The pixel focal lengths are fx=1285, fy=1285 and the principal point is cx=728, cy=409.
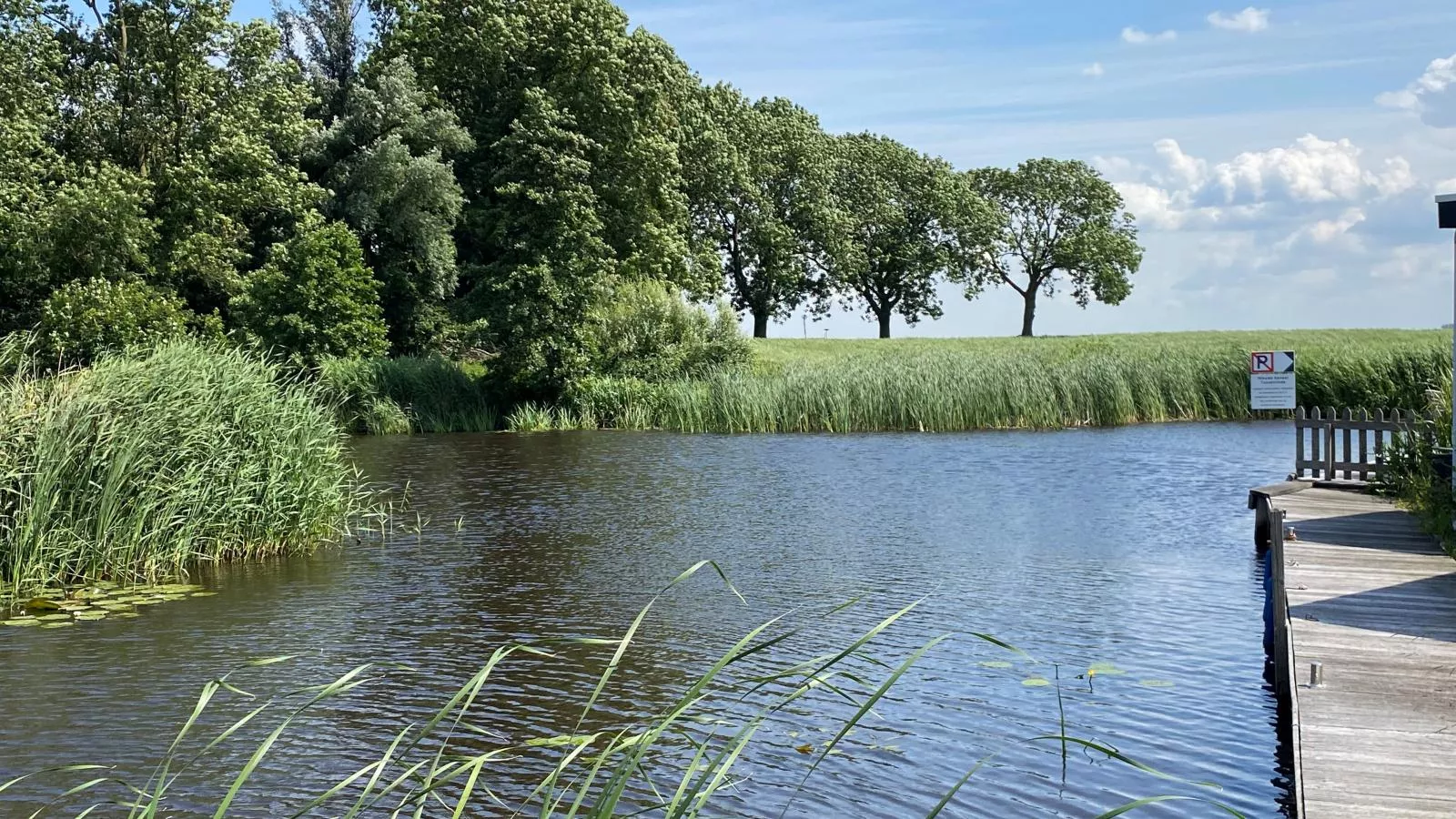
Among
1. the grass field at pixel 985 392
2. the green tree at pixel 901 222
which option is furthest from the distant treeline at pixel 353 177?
the green tree at pixel 901 222

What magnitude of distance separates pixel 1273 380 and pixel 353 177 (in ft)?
87.5

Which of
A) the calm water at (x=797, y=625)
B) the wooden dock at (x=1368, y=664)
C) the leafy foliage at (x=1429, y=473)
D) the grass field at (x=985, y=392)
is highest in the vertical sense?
the grass field at (x=985, y=392)

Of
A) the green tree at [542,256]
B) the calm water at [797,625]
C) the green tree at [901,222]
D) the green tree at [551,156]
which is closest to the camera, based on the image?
the calm water at [797,625]

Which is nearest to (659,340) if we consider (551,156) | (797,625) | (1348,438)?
(551,156)

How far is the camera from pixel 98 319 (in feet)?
100

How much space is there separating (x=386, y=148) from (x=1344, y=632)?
3212 cm

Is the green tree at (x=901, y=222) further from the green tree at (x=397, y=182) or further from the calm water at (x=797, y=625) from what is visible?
the calm water at (x=797, y=625)

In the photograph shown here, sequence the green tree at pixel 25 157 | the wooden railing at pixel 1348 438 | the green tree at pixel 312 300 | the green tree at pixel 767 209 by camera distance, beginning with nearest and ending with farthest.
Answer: the wooden railing at pixel 1348 438
the green tree at pixel 25 157
the green tree at pixel 312 300
the green tree at pixel 767 209

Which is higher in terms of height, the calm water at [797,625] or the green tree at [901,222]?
the green tree at [901,222]

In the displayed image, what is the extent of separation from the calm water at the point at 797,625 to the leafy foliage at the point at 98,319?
15.5 m

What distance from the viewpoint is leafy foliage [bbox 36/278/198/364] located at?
30.3 meters

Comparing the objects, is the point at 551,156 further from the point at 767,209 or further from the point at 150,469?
the point at 150,469

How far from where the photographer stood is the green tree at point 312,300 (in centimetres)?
3312

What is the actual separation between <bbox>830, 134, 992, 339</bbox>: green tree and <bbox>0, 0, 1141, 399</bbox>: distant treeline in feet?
40.7
